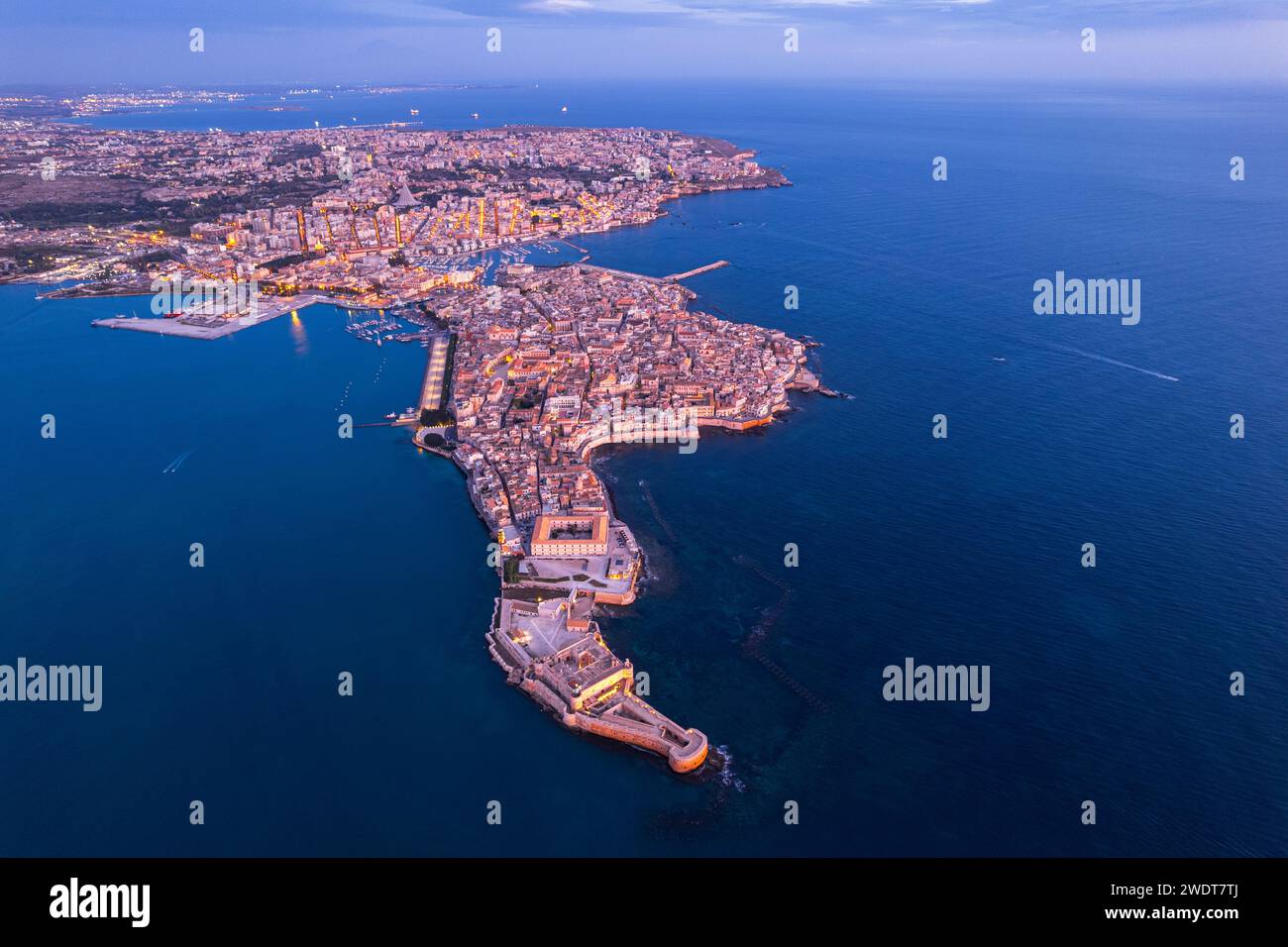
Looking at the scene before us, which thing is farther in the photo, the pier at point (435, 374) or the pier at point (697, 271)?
the pier at point (697, 271)

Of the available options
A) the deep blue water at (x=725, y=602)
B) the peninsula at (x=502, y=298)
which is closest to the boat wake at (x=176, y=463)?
the deep blue water at (x=725, y=602)

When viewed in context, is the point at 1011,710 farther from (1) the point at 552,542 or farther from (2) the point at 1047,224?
(2) the point at 1047,224

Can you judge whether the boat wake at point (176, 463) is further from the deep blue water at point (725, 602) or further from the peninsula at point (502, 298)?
the peninsula at point (502, 298)

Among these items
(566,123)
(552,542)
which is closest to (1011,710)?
(552,542)

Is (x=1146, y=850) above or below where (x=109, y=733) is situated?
below

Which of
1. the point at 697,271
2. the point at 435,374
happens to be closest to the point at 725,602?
the point at 435,374

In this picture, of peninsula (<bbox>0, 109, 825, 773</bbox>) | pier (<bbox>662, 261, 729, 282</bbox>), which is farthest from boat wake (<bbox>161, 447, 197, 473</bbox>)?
pier (<bbox>662, 261, 729, 282</bbox>)

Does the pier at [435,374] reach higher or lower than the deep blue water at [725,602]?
higher

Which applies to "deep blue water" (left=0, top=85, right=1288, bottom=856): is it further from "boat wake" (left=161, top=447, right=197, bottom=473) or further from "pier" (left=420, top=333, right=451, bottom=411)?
"pier" (left=420, top=333, right=451, bottom=411)
